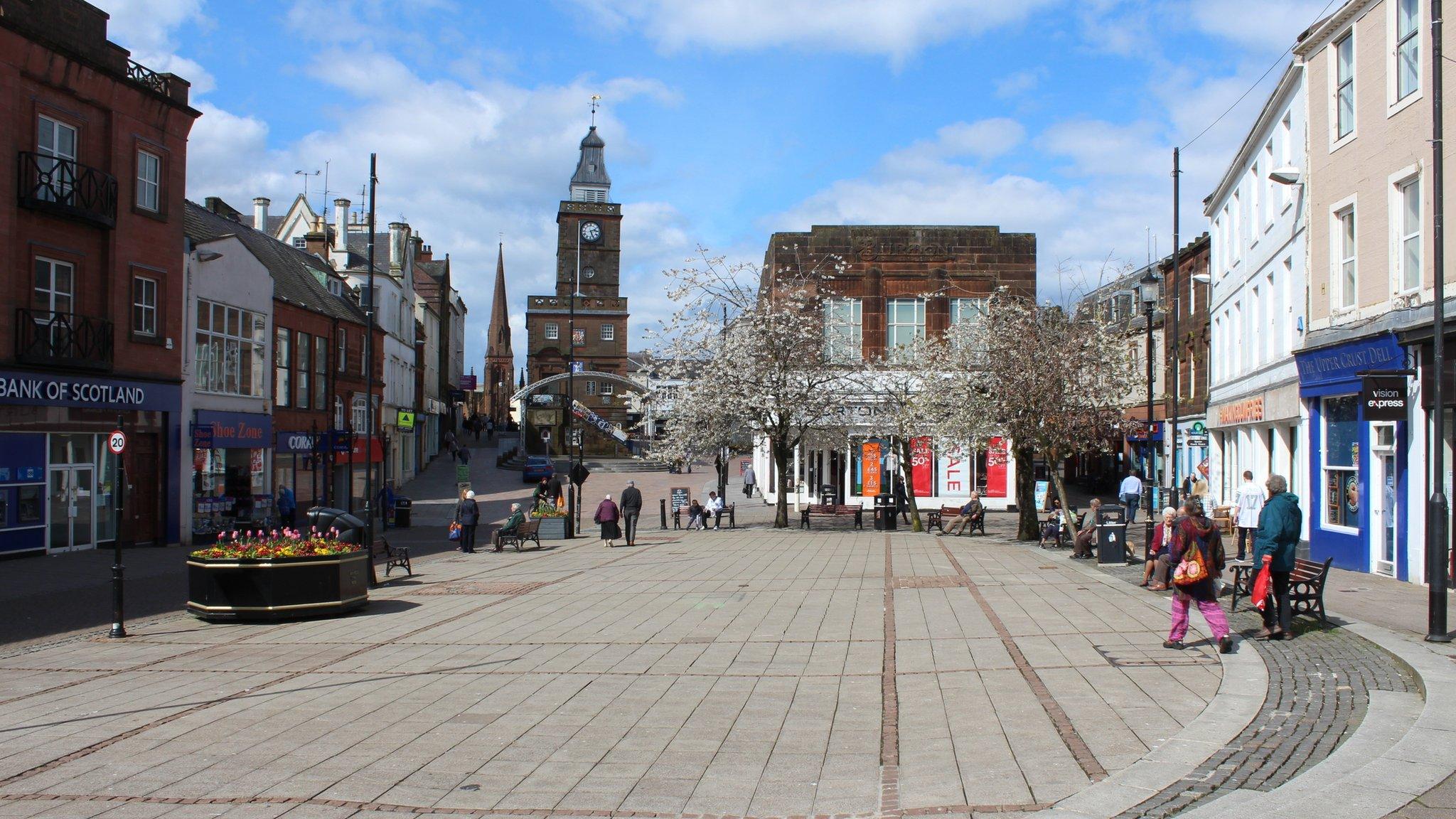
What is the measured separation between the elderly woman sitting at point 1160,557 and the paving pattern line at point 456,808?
9.87 meters

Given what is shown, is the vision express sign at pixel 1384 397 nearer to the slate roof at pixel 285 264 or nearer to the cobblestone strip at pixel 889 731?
the cobblestone strip at pixel 889 731

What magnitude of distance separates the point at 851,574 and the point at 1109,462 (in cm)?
3924

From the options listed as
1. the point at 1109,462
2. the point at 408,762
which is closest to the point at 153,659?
the point at 408,762

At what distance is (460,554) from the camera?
25547mm

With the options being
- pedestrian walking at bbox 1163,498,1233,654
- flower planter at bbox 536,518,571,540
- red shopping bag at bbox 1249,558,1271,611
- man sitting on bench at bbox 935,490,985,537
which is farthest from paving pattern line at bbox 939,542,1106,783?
flower planter at bbox 536,518,571,540

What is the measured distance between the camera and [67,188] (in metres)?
23.0

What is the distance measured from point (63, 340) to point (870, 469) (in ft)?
86.4

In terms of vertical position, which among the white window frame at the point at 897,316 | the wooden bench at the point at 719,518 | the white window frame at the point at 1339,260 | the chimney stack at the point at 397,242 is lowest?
the wooden bench at the point at 719,518

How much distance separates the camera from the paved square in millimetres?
6480

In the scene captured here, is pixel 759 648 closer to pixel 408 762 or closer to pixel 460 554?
pixel 408 762

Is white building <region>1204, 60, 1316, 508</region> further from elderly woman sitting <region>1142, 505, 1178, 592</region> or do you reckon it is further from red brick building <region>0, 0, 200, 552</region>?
red brick building <region>0, 0, 200, 552</region>

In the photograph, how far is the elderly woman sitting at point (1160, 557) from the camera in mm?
15242

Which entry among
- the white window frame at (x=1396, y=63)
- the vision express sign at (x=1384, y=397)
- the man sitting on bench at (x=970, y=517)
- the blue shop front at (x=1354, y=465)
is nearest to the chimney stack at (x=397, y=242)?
the man sitting on bench at (x=970, y=517)

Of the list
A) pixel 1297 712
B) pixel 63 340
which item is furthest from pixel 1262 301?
pixel 63 340
